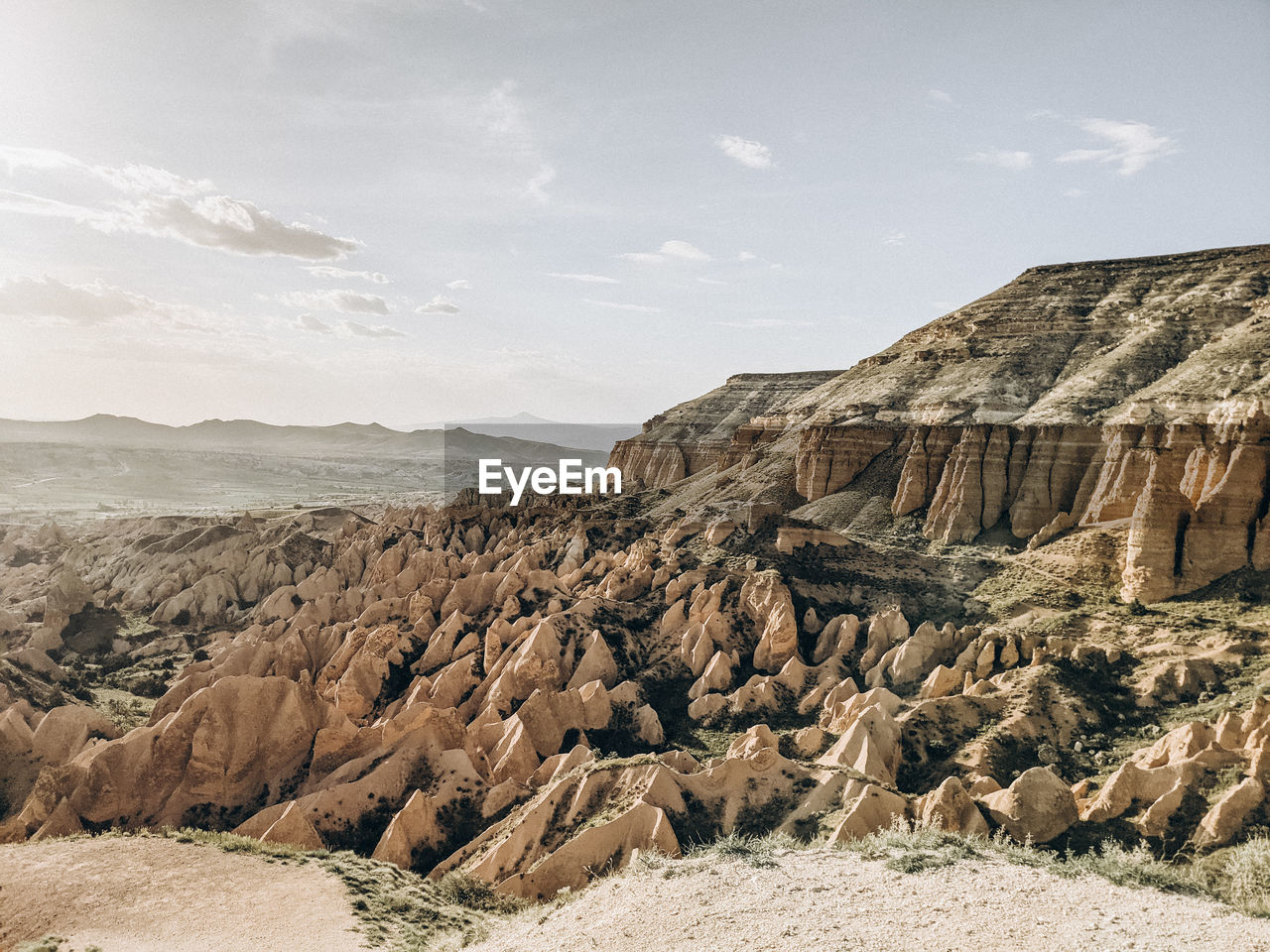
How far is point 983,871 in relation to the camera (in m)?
15.4

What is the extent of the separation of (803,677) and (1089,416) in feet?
91.7

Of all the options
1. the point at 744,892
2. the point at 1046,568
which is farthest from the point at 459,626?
the point at 1046,568

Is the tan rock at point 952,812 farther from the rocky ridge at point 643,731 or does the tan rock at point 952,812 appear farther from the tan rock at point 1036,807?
the tan rock at point 1036,807

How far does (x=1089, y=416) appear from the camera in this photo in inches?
1779

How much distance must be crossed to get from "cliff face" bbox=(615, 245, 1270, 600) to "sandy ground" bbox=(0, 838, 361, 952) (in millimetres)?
36955

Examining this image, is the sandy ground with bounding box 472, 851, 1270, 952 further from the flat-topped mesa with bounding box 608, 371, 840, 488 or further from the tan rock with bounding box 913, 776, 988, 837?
the flat-topped mesa with bounding box 608, 371, 840, 488

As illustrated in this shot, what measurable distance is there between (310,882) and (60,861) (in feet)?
19.7

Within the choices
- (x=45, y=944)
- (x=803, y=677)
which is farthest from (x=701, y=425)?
(x=45, y=944)

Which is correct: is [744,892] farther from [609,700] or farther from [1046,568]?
[1046,568]

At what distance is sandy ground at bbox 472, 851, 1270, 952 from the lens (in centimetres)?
1269

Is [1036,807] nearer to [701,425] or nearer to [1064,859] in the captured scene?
[1064,859]

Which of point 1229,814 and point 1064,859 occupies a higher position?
point 1229,814

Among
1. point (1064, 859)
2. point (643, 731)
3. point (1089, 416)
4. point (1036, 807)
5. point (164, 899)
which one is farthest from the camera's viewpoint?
point (1089, 416)

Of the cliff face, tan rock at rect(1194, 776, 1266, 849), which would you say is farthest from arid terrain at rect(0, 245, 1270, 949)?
the cliff face
